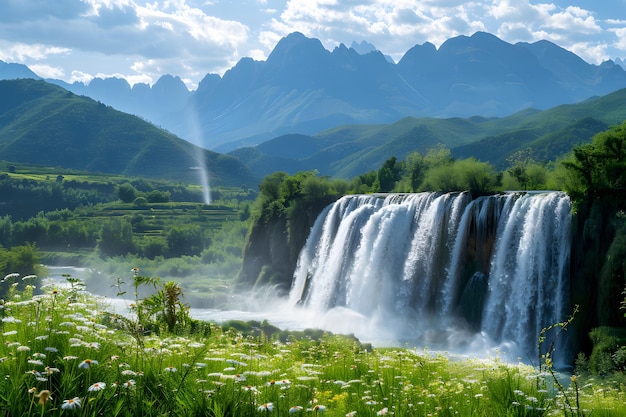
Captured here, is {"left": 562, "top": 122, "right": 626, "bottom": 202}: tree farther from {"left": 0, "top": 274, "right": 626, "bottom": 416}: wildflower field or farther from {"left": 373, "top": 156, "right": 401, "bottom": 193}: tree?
{"left": 373, "top": 156, "right": 401, "bottom": 193}: tree

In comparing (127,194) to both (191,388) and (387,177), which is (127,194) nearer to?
(387,177)

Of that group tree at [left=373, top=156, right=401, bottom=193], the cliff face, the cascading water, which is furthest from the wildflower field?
tree at [left=373, top=156, right=401, bottom=193]

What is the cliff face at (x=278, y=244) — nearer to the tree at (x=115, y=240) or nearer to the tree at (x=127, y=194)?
the tree at (x=115, y=240)

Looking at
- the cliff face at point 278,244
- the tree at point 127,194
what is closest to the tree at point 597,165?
the cliff face at point 278,244

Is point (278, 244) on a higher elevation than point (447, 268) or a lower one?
lower

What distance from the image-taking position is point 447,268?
105ft

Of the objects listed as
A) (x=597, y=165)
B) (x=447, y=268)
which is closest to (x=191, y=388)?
(x=597, y=165)

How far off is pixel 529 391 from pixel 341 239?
32872mm

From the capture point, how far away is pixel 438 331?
3036cm

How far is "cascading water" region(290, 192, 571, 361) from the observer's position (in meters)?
26.6

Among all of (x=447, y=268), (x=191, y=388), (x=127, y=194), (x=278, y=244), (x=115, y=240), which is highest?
(x=127, y=194)

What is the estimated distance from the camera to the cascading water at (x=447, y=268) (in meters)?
26.6

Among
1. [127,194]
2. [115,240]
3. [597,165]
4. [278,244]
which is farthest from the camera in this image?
[127,194]

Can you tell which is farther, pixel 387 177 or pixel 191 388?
pixel 387 177
